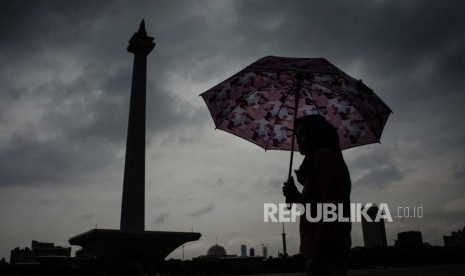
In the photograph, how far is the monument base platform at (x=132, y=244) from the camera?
11453 mm

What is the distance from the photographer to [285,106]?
18.5 feet

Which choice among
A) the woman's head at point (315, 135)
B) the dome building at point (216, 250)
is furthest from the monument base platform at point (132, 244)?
the dome building at point (216, 250)

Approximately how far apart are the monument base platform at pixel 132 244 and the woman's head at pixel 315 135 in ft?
30.1

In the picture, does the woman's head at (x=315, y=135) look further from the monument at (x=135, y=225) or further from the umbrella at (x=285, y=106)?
the monument at (x=135, y=225)

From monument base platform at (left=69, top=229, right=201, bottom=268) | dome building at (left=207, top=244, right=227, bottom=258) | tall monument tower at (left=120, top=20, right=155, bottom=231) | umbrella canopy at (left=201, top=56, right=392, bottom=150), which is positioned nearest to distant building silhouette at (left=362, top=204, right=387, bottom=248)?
dome building at (left=207, top=244, right=227, bottom=258)

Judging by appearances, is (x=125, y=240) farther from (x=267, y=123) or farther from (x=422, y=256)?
(x=422, y=256)

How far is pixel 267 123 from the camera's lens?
5691 millimetres

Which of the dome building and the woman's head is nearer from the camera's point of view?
the woman's head

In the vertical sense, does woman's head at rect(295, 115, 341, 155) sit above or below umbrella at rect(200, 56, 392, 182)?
below

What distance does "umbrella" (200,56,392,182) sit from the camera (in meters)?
5.20

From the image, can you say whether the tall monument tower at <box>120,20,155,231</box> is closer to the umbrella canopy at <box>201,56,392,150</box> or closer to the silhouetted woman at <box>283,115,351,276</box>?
the umbrella canopy at <box>201,56,392,150</box>

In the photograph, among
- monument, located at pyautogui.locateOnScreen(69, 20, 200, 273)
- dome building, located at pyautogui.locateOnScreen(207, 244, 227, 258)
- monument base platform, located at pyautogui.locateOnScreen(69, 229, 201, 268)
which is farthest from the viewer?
dome building, located at pyautogui.locateOnScreen(207, 244, 227, 258)

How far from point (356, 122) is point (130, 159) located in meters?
18.7

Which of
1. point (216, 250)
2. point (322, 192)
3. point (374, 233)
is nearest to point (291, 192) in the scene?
point (322, 192)
